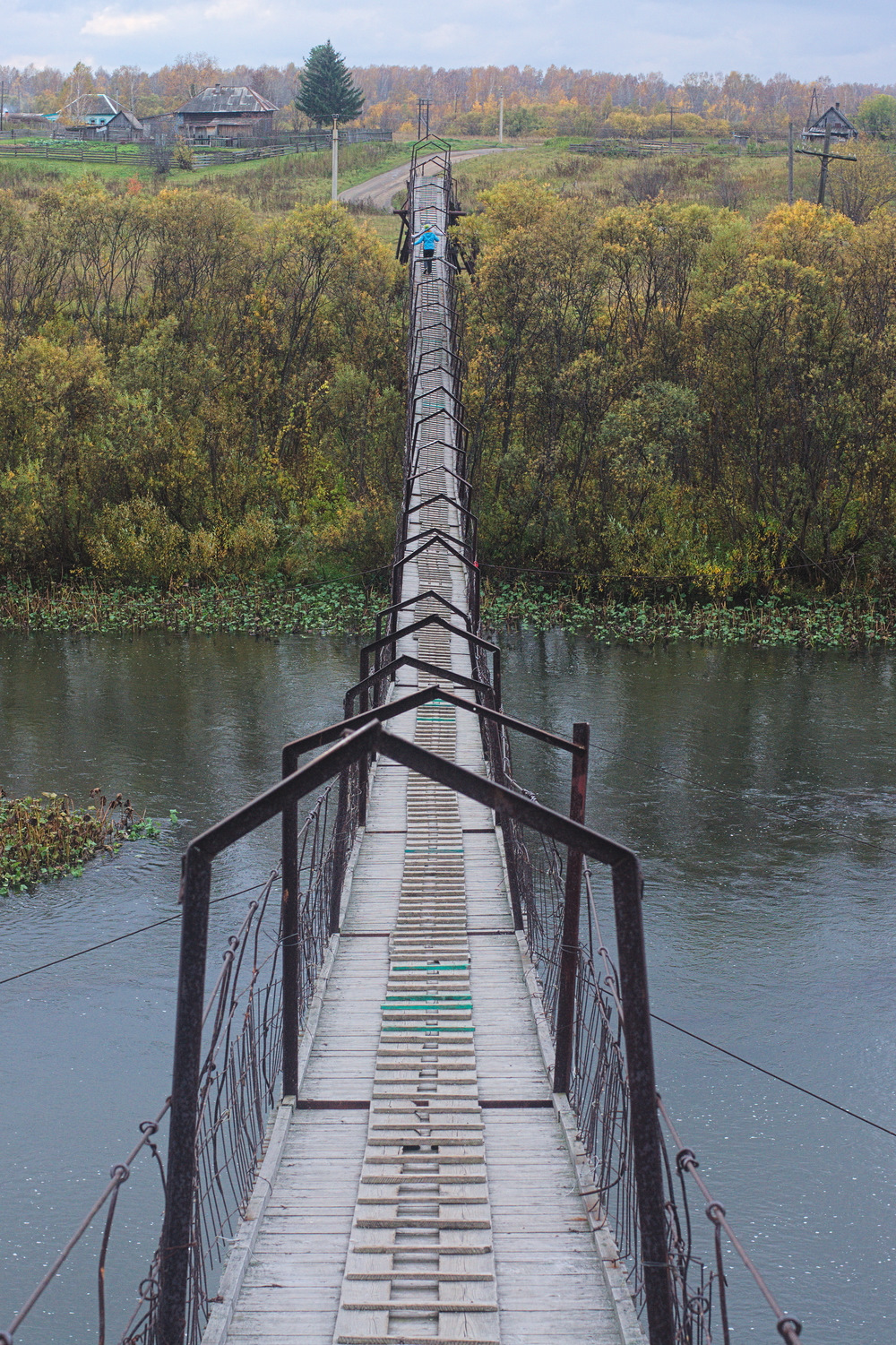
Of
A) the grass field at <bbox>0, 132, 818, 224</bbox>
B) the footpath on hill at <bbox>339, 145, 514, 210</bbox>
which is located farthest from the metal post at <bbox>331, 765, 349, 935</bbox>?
the footpath on hill at <bbox>339, 145, 514, 210</bbox>

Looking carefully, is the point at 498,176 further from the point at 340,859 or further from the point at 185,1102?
the point at 185,1102

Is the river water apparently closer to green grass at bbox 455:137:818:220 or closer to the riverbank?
the riverbank

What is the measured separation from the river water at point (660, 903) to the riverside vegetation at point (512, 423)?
12.2 feet

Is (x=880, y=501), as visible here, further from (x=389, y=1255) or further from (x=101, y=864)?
(x=389, y=1255)

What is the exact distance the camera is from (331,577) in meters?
25.1

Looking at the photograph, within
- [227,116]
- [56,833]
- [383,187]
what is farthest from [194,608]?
[227,116]

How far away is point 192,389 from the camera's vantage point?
26.3 metres

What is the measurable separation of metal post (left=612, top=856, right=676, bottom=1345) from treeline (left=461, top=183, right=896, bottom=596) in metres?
20.6

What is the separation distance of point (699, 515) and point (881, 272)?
5889 millimetres

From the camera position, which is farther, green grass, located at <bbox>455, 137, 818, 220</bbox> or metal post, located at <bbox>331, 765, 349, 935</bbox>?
green grass, located at <bbox>455, 137, 818, 220</bbox>

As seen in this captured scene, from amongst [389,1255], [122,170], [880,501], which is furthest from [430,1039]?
[122,170]

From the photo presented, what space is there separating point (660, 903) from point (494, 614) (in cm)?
1170

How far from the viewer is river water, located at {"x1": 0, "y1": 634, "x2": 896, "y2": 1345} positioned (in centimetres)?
714

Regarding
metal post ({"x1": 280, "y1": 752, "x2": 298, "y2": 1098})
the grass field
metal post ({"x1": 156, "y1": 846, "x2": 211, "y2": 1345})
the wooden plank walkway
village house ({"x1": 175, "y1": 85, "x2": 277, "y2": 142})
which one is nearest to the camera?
metal post ({"x1": 156, "y1": 846, "x2": 211, "y2": 1345})
